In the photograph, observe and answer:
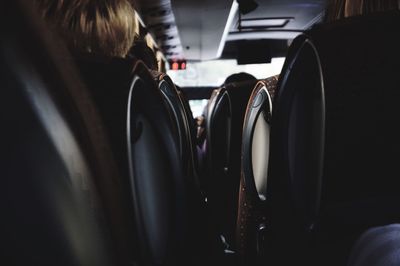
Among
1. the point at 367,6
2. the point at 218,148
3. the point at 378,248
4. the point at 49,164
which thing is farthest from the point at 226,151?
the point at 49,164

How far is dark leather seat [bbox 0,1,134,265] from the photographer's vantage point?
1.25ft

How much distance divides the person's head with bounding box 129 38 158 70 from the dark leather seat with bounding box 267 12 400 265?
555 millimetres

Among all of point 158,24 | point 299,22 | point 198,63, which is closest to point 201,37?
point 158,24

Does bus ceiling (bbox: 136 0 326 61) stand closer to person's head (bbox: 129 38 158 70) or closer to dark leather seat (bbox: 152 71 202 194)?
person's head (bbox: 129 38 158 70)

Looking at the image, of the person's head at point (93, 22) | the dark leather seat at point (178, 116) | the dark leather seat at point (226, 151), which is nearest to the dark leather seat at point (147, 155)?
the person's head at point (93, 22)

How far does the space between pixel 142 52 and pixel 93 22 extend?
0.38 m

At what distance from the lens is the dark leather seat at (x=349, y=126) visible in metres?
0.71

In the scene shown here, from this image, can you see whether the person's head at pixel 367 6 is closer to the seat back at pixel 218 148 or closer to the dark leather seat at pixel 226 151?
the dark leather seat at pixel 226 151

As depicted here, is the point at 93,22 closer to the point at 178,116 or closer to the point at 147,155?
the point at 147,155

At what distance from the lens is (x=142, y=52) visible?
50.2 inches

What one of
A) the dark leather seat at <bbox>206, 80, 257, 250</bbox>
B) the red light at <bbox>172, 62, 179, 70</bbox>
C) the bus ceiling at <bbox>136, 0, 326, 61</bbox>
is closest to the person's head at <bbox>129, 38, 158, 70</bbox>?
the dark leather seat at <bbox>206, 80, 257, 250</bbox>

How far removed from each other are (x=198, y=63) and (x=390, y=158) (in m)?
9.76

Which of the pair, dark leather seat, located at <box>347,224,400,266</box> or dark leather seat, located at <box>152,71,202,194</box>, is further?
dark leather seat, located at <box>152,71,202,194</box>

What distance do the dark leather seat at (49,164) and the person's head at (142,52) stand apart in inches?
29.4
